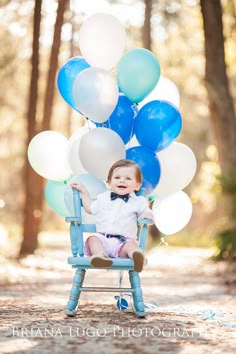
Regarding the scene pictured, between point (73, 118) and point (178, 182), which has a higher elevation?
point (73, 118)

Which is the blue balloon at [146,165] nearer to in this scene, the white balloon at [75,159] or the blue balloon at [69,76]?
the white balloon at [75,159]

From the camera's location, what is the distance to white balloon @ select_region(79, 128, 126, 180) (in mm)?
5250

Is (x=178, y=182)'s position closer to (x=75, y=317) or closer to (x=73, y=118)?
(x=75, y=317)

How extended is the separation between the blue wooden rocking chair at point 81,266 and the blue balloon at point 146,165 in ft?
1.04

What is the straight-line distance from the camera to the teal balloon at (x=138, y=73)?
551 cm

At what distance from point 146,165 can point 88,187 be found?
1.57 feet

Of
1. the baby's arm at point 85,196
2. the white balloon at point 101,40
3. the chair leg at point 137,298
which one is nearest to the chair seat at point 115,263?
the chair leg at point 137,298

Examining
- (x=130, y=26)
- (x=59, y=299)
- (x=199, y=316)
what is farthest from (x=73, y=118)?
(x=199, y=316)

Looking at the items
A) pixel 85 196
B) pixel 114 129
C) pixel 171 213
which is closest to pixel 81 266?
pixel 85 196

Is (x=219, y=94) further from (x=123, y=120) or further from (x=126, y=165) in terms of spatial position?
(x=126, y=165)

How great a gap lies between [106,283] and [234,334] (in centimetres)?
454

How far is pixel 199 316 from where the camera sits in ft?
17.6

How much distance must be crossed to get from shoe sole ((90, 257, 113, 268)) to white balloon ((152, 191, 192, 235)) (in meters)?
1.09

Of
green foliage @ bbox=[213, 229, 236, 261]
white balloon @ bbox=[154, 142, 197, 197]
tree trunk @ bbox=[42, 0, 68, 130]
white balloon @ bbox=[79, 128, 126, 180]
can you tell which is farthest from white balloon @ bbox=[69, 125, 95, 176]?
tree trunk @ bbox=[42, 0, 68, 130]
